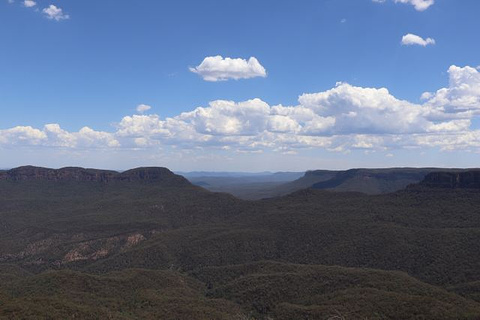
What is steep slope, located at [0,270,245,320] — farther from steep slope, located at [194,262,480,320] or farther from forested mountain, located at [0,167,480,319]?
steep slope, located at [194,262,480,320]

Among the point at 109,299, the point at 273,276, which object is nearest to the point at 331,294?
the point at 273,276

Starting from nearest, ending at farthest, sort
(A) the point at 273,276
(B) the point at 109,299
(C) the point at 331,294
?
(B) the point at 109,299 → (C) the point at 331,294 → (A) the point at 273,276

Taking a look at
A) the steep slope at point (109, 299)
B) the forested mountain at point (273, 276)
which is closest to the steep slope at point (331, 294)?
the forested mountain at point (273, 276)

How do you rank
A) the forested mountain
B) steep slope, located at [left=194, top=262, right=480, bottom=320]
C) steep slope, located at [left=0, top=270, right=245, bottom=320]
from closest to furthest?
1. steep slope, located at [left=0, top=270, right=245, bottom=320]
2. steep slope, located at [left=194, top=262, right=480, bottom=320]
3. the forested mountain

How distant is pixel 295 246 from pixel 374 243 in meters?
32.9

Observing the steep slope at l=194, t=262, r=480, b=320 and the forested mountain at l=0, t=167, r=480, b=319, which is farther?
the forested mountain at l=0, t=167, r=480, b=319

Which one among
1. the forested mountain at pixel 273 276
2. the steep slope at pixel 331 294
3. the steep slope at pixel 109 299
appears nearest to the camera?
the steep slope at pixel 109 299


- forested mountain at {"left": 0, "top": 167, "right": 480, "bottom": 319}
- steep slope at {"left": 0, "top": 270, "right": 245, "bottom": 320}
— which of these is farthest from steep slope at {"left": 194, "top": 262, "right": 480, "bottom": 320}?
steep slope at {"left": 0, "top": 270, "right": 245, "bottom": 320}

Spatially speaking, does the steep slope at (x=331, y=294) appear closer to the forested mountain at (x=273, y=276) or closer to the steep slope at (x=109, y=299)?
the forested mountain at (x=273, y=276)

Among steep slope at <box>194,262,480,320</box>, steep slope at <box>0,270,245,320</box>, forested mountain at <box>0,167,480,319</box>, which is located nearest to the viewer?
steep slope at <box>0,270,245,320</box>

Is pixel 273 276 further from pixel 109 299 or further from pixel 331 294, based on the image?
pixel 109 299

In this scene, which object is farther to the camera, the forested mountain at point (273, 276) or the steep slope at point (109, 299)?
the forested mountain at point (273, 276)

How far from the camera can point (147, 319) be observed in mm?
96938

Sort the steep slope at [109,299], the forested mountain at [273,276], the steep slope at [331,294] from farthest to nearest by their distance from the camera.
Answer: the forested mountain at [273,276], the steep slope at [331,294], the steep slope at [109,299]
